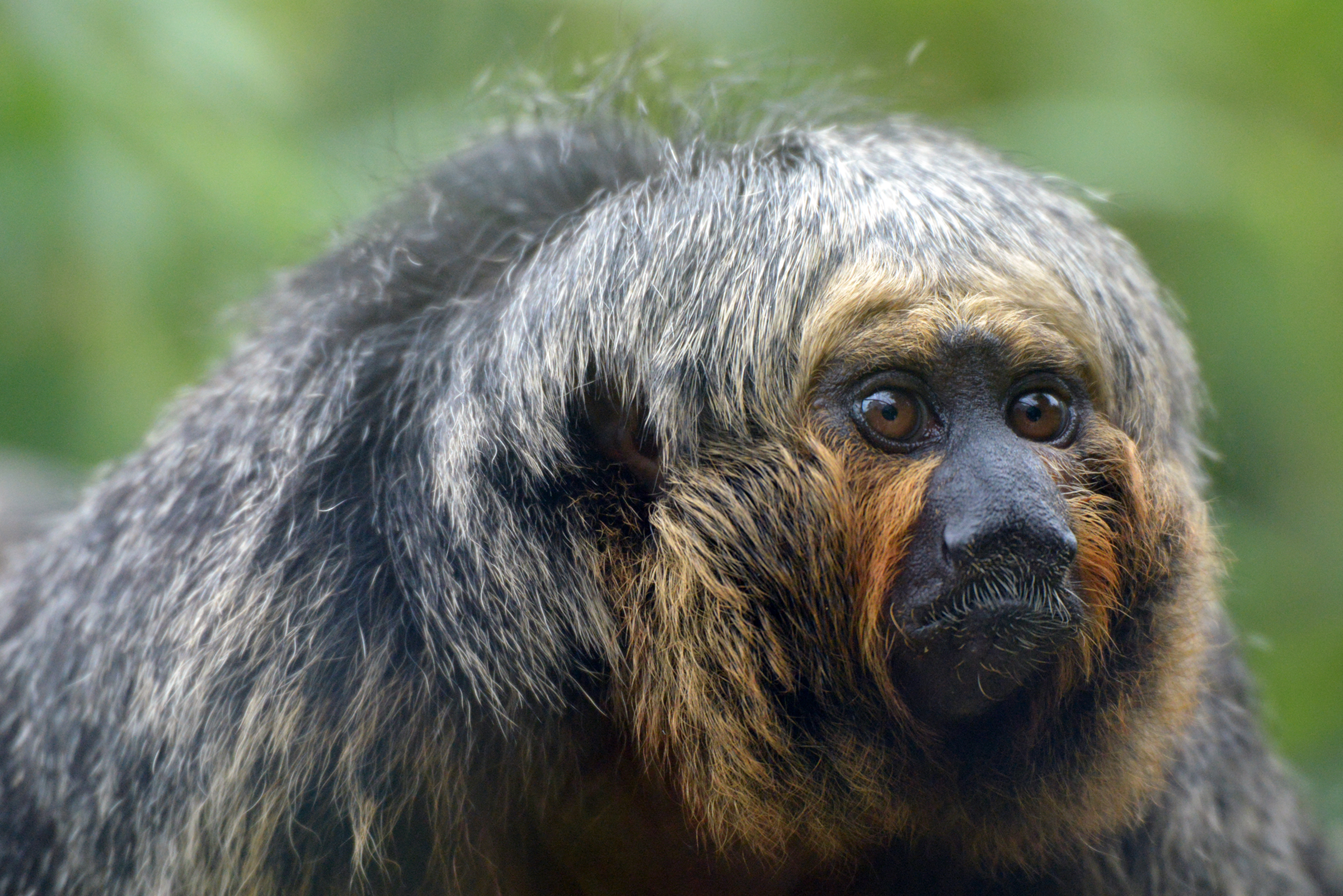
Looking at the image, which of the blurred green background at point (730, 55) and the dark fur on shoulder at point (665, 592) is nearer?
the dark fur on shoulder at point (665, 592)

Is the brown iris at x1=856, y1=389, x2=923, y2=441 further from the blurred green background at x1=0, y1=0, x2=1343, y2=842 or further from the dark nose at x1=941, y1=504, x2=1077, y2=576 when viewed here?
the blurred green background at x1=0, y1=0, x2=1343, y2=842

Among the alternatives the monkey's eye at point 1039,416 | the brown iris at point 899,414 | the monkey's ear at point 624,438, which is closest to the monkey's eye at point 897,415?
the brown iris at point 899,414

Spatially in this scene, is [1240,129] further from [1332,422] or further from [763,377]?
[763,377]

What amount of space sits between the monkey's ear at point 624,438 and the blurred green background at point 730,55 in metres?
1.75

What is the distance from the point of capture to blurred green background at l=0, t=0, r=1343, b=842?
13.6 ft

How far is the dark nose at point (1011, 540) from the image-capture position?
6.18ft

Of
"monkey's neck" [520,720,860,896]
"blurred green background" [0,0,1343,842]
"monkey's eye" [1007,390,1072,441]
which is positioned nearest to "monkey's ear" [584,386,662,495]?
"monkey's neck" [520,720,860,896]

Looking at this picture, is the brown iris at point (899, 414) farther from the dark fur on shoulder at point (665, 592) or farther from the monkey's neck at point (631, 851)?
the monkey's neck at point (631, 851)

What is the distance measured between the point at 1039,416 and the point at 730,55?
2687mm

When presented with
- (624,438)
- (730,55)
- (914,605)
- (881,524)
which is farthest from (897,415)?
(730,55)

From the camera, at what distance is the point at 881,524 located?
6.60 ft

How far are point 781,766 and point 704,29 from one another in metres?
3.32

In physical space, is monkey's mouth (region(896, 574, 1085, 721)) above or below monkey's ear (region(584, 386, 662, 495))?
below

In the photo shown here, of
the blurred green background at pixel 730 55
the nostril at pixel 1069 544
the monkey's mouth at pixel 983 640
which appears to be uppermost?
the blurred green background at pixel 730 55
